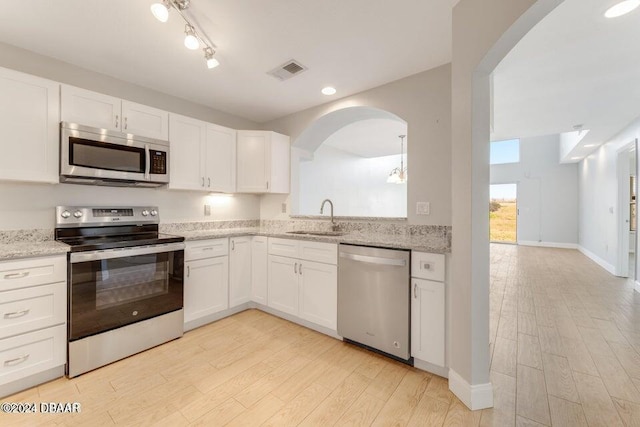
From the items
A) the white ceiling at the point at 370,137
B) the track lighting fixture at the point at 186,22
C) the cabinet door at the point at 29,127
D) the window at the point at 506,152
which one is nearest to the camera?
the track lighting fixture at the point at 186,22

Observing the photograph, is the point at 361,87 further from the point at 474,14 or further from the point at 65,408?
the point at 65,408

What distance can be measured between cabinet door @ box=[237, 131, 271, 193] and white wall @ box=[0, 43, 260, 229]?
0.41 m

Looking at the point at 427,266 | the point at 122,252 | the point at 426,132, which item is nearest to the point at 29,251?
the point at 122,252

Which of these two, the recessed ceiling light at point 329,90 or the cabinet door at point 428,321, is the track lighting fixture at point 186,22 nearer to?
the recessed ceiling light at point 329,90

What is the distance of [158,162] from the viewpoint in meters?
2.54

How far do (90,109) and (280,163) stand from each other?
1860mm

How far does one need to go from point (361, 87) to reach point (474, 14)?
1314 millimetres

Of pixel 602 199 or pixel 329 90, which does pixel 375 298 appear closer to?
pixel 329 90

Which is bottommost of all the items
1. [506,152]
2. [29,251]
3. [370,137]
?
[29,251]

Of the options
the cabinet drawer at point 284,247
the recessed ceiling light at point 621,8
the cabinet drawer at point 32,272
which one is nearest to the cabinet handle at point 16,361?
the cabinet drawer at point 32,272

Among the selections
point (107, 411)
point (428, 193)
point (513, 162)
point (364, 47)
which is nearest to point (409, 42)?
point (364, 47)

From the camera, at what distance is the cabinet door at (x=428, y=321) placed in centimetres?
186

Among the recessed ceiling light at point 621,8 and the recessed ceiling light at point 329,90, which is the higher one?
the recessed ceiling light at point 329,90

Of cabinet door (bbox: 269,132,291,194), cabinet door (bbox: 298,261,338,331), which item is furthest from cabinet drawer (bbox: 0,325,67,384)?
cabinet door (bbox: 269,132,291,194)
